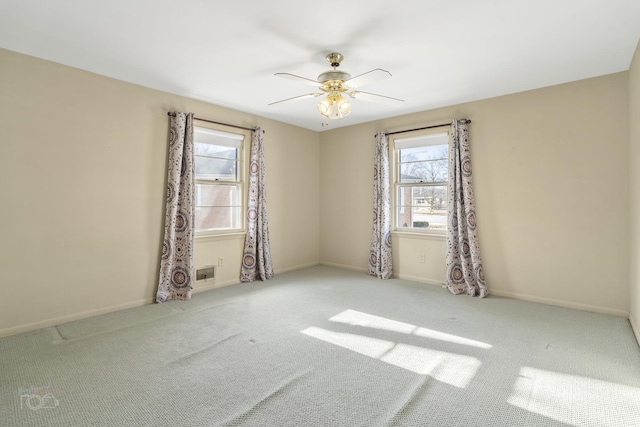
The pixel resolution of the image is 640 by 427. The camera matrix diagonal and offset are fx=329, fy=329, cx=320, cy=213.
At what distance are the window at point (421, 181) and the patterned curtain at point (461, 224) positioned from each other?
263mm

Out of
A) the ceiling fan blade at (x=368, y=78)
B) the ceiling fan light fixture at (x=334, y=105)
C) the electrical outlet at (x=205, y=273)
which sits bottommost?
the electrical outlet at (x=205, y=273)

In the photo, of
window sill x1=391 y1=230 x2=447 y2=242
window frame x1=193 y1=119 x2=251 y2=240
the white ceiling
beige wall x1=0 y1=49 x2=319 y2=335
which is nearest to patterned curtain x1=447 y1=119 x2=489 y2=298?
window sill x1=391 y1=230 x2=447 y2=242

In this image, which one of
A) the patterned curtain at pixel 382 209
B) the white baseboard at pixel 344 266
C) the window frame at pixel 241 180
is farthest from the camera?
the white baseboard at pixel 344 266

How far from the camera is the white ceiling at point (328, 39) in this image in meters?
2.16

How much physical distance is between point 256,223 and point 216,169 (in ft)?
2.95

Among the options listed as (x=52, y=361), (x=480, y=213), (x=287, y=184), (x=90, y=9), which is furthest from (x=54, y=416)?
(x=480, y=213)

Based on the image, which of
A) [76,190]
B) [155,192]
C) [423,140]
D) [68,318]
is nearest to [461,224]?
[423,140]

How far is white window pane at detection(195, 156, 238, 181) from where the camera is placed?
4.18 m

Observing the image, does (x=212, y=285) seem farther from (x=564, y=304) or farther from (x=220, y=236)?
(x=564, y=304)

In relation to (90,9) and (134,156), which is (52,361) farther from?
(90,9)

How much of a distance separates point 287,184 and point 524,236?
3.26 metres

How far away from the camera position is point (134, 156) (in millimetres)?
3504

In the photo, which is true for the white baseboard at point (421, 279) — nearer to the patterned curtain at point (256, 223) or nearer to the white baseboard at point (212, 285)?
the patterned curtain at point (256, 223)

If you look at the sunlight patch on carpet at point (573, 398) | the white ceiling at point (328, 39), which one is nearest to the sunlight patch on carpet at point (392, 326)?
the sunlight patch on carpet at point (573, 398)
